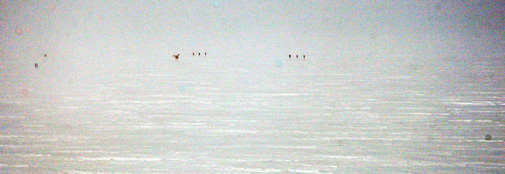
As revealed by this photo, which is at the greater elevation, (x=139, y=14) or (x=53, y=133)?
(x=139, y=14)

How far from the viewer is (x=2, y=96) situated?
29.8ft

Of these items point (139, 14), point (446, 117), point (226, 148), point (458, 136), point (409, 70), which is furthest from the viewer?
point (139, 14)

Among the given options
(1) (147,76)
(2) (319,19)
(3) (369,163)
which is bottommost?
(3) (369,163)

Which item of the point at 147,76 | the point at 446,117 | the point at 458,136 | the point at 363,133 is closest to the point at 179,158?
the point at 363,133

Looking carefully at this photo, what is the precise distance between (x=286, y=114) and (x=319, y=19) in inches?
4107

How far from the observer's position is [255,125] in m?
6.66

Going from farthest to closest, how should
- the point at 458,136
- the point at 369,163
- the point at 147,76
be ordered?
the point at 147,76
the point at 458,136
the point at 369,163

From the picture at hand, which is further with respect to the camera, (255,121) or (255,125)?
(255,121)

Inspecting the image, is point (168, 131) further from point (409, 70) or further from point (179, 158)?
point (409, 70)

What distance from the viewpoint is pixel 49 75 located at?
1309 cm

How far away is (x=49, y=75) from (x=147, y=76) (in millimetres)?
2411

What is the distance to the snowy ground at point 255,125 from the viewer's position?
4930mm

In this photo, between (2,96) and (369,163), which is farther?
(2,96)

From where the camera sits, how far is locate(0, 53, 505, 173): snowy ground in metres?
4.93
